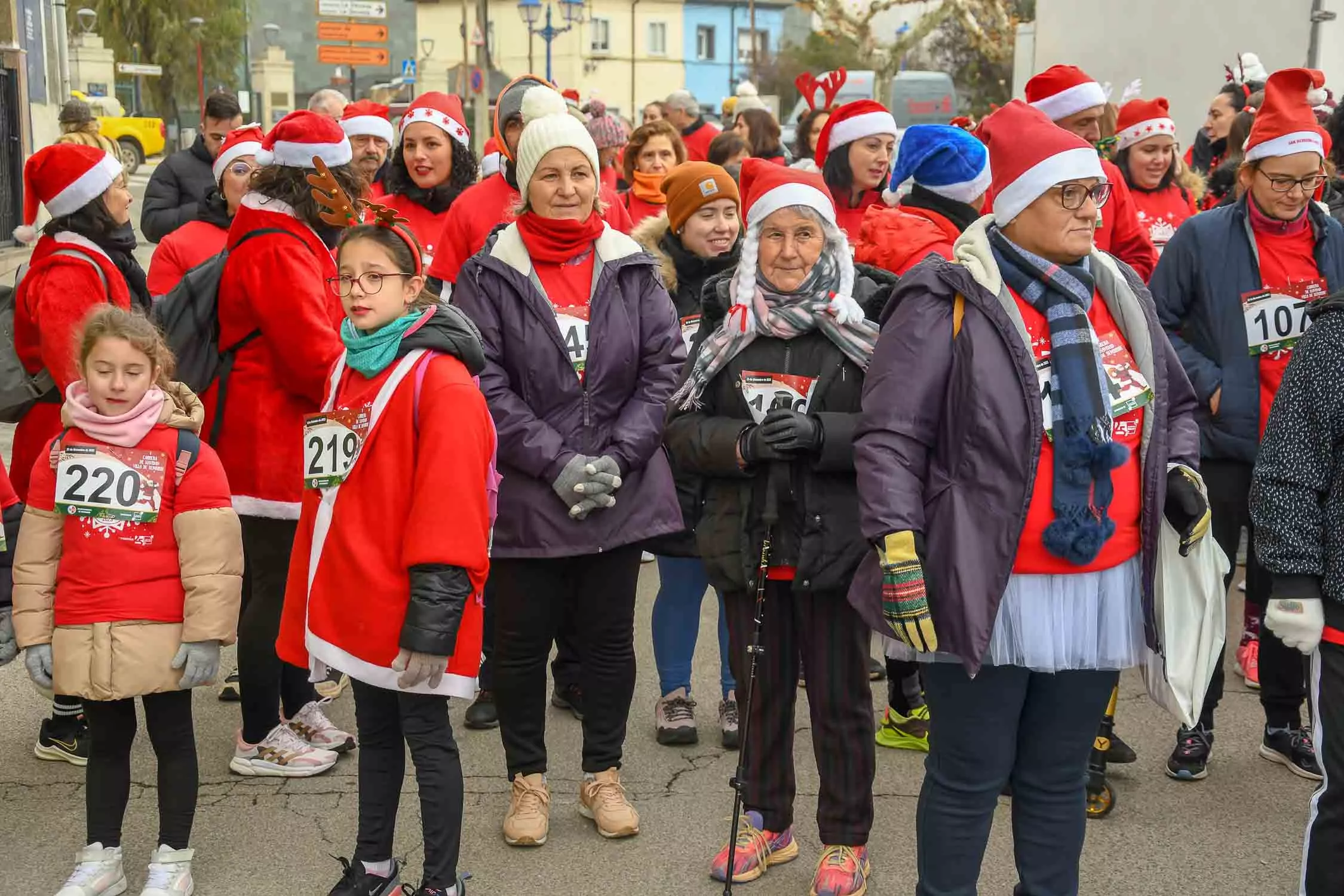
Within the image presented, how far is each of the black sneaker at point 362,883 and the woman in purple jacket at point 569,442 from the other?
492mm

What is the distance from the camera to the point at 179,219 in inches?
329

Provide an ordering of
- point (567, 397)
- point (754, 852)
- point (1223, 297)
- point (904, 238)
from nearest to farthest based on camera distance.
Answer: point (754, 852) < point (567, 397) < point (904, 238) < point (1223, 297)

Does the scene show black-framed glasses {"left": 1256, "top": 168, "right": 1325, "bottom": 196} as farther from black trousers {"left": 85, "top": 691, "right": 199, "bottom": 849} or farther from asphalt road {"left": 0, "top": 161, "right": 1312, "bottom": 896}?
black trousers {"left": 85, "top": 691, "right": 199, "bottom": 849}

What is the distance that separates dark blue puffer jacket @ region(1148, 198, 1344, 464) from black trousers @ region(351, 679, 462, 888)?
2653 millimetres

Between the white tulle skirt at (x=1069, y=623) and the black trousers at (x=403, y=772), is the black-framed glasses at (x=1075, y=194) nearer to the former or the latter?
the white tulle skirt at (x=1069, y=623)

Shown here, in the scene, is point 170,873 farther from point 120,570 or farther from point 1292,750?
point 1292,750

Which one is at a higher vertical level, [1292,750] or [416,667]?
[416,667]

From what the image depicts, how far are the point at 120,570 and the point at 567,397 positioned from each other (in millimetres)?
1325

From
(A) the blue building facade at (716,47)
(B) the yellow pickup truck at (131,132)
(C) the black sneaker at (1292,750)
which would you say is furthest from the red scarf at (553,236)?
(A) the blue building facade at (716,47)

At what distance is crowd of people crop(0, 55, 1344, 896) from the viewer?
3.24 m

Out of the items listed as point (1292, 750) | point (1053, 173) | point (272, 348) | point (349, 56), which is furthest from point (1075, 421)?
point (349, 56)

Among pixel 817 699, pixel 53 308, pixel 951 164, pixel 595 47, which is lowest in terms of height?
pixel 817 699

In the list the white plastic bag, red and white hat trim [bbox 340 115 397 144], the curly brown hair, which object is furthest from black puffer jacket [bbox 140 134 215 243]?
the white plastic bag

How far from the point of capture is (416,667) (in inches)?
137
